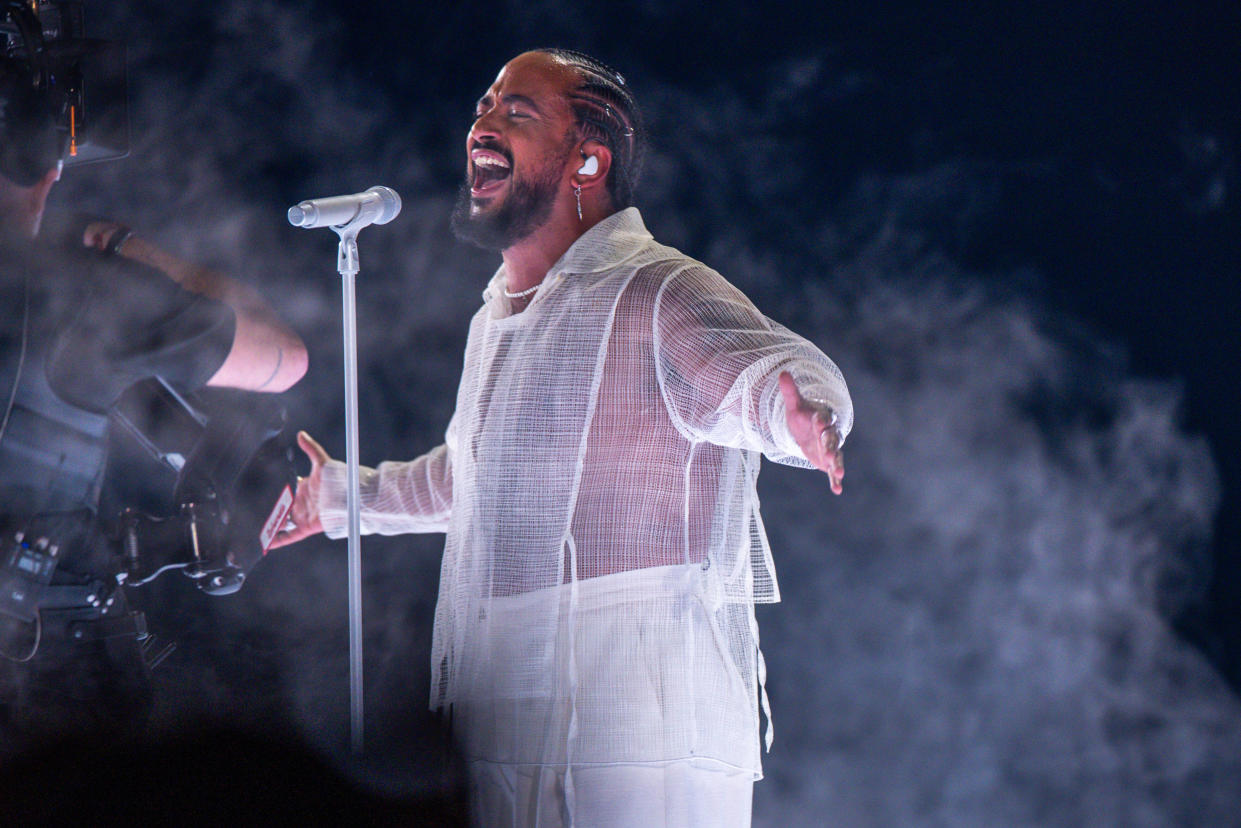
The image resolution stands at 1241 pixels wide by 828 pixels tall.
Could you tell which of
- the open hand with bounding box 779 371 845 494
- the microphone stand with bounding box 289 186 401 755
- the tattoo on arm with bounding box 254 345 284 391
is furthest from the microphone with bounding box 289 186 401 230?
the open hand with bounding box 779 371 845 494

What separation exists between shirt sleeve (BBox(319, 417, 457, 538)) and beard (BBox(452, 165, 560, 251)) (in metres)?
0.38

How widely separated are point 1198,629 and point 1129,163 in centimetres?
97

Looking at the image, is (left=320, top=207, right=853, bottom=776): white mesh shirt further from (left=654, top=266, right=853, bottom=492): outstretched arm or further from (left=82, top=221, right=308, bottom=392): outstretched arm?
(left=82, top=221, right=308, bottom=392): outstretched arm

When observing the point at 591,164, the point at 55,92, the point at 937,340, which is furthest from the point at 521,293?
the point at 937,340

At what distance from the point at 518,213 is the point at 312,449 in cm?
59

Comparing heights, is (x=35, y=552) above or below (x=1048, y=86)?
below

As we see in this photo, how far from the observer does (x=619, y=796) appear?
179 cm

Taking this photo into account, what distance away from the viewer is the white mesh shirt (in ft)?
5.93

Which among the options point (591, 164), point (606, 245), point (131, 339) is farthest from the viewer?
point (591, 164)

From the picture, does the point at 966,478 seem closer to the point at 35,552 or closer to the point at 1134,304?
the point at 1134,304

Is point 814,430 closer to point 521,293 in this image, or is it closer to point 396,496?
point 521,293

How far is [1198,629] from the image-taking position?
248 cm

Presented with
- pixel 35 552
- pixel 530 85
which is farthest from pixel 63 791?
pixel 530 85

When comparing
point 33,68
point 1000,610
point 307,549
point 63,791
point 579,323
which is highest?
point 33,68
